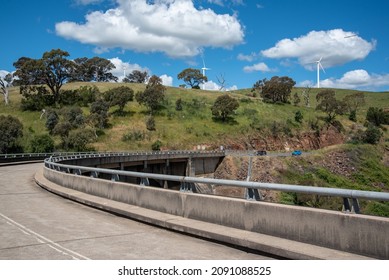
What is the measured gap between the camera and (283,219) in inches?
309

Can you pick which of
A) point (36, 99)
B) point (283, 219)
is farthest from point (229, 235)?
point (36, 99)

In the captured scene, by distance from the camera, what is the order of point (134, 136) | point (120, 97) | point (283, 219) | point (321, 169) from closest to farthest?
point (283, 219) < point (321, 169) < point (134, 136) < point (120, 97)

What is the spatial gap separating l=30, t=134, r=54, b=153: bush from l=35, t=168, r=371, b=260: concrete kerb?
59.5 m

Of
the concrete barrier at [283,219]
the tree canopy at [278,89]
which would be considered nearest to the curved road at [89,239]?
the concrete barrier at [283,219]

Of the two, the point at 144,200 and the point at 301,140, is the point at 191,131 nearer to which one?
the point at 301,140

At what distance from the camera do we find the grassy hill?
3270 inches

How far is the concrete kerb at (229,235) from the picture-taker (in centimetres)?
685

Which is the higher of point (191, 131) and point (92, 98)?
point (92, 98)

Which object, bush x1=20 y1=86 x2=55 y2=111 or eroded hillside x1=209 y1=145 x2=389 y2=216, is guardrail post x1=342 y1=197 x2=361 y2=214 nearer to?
eroded hillside x1=209 y1=145 x2=389 y2=216

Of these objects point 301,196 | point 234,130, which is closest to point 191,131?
point 234,130

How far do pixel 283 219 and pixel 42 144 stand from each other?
222 feet

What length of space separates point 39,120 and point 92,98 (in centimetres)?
1938

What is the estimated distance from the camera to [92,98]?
105 metres

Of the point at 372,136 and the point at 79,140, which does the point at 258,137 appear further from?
the point at 79,140
